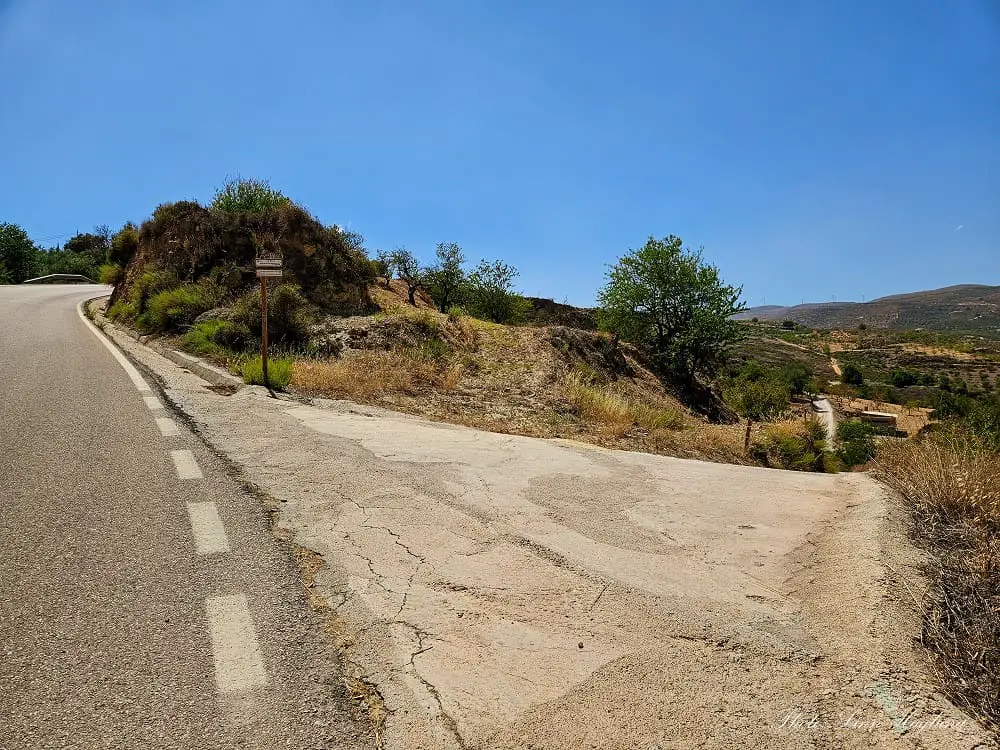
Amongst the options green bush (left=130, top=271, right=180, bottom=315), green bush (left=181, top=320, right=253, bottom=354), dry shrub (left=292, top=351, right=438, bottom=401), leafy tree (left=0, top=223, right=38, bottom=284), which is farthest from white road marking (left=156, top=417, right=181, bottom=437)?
leafy tree (left=0, top=223, right=38, bottom=284)

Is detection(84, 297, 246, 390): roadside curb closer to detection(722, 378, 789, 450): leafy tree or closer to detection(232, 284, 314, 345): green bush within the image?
detection(232, 284, 314, 345): green bush

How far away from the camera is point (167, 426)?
5914mm

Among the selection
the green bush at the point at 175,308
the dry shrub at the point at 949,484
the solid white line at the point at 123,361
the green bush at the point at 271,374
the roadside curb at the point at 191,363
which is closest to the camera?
the dry shrub at the point at 949,484

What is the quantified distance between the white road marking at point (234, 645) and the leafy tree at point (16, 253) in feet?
179

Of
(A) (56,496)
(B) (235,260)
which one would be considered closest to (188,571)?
(A) (56,496)

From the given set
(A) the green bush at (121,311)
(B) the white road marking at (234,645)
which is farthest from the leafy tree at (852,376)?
(B) the white road marking at (234,645)

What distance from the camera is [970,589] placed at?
2785 mm

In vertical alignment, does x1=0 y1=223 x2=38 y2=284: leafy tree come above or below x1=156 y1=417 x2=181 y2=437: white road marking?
above

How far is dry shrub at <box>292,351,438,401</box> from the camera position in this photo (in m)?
9.15

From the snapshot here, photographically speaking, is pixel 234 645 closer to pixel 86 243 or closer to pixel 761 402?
pixel 761 402

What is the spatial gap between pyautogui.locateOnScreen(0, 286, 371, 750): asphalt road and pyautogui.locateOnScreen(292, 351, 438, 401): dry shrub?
410 centimetres

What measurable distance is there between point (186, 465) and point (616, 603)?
3.71 meters

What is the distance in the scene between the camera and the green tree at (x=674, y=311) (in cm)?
2425

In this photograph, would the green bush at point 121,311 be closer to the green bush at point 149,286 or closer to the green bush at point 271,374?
the green bush at point 149,286
